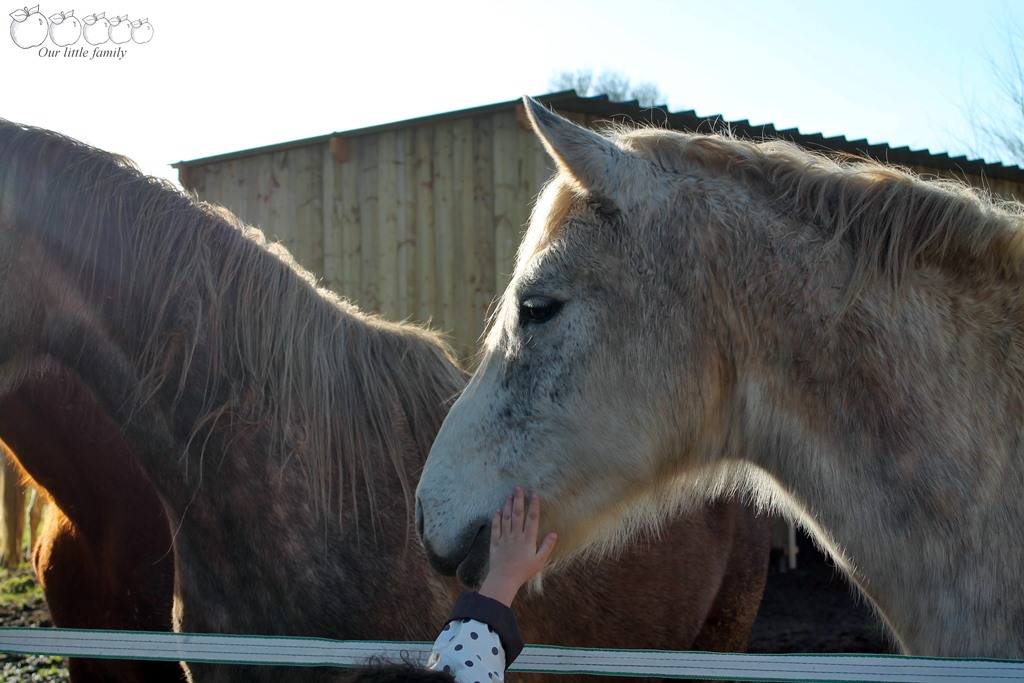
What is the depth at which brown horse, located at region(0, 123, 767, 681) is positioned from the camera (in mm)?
2287

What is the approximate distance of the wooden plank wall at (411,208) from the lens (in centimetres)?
709

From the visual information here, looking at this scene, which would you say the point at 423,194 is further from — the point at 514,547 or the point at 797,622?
the point at 514,547

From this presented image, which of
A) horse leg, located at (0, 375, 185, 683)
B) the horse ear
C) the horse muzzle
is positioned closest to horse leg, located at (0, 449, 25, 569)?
horse leg, located at (0, 375, 185, 683)

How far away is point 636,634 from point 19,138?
2.59 metres

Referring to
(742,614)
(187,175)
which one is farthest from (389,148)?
(742,614)

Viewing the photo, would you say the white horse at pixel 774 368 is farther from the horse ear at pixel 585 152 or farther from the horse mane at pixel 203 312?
the horse mane at pixel 203 312

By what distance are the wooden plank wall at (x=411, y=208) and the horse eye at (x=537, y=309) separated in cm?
480

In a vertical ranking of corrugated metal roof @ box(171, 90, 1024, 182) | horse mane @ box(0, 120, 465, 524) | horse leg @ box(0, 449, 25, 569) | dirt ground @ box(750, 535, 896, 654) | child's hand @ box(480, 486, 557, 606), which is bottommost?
dirt ground @ box(750, 535, 896, 654)

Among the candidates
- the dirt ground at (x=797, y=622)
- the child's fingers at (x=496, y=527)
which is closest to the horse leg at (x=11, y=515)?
the dirt ground at (x=797, y=622)

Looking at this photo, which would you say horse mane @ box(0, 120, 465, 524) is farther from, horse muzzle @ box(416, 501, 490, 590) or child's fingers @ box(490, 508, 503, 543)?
child's fingers @ box(490, 508, 503, 543)

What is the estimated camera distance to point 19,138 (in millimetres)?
2373

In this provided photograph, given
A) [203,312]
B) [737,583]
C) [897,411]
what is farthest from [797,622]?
[203,312]

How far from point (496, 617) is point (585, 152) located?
3.50 feet

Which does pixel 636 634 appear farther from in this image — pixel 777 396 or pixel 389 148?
pixel 389 148
